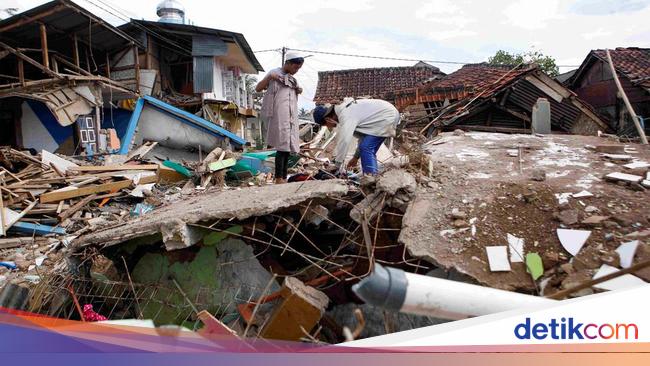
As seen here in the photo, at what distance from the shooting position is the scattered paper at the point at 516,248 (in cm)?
215

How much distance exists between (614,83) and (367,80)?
10996 mm

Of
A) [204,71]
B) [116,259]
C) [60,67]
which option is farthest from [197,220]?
[204,71]

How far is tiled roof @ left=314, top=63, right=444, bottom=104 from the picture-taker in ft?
73.4

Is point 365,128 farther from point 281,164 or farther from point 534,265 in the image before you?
point 534,265

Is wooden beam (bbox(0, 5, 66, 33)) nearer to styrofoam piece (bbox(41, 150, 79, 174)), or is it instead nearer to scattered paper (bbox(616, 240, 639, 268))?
styrofoam piece (bbox(41, 150, 79, 174))

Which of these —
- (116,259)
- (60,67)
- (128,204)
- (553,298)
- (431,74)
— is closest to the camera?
(553,298)

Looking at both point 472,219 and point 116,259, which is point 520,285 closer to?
point 472,219

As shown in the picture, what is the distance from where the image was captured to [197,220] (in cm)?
288

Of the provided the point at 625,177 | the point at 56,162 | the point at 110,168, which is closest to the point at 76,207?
the point at 110,168

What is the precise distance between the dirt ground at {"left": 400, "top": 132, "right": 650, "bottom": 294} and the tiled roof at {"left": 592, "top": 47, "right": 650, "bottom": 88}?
A: 1475 cm

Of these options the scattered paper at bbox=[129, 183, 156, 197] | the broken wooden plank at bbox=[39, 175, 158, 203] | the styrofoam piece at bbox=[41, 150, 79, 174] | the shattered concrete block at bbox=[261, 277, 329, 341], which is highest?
the styrofoam piece at bbox=[41, 150, 79, 174]

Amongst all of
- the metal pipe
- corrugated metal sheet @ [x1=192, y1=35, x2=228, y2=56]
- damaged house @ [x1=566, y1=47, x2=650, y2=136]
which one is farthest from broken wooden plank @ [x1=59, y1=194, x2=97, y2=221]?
damaged house @ [x1=566, y1=47, x2=650, y2=136]

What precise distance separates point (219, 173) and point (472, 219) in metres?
7.29

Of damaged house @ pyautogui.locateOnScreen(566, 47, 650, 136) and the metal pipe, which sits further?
damaged house @ pyautogui.locateOnScreen(566, 47, 650, 136)
